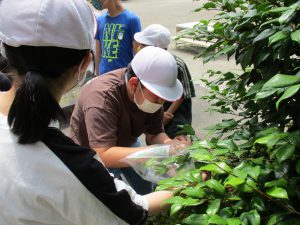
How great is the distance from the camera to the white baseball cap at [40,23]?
3.54ft

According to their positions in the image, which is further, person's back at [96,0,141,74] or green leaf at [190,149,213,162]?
person's back at [96,0,141,74]

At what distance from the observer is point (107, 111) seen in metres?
2.01

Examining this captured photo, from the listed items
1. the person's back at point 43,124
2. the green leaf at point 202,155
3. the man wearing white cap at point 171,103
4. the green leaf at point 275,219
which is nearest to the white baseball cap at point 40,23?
the person's back at point 43,124

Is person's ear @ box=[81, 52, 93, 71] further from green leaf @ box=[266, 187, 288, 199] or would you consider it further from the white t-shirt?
green leaf @ box=[266, 187, 288, 199]

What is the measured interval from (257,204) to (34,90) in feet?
2.37

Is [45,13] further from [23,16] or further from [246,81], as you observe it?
[246,81]

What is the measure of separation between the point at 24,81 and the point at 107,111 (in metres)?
0.94

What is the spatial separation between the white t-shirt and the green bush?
0.89 ft

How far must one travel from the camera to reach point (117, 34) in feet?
12.4

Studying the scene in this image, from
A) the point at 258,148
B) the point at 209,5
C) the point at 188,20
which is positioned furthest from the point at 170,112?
the point at 188,20

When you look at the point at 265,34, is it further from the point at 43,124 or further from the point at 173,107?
the point at 173,107

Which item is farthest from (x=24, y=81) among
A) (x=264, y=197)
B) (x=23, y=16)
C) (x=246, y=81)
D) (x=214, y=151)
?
(x=246, y=81)

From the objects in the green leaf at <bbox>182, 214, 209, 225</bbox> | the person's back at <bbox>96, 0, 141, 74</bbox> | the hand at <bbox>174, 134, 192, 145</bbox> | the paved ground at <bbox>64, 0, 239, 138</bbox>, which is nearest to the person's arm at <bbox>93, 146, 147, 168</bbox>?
the hand at <bbox>174, 134, 192, 145</bbox>

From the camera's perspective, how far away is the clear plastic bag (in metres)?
1.70
